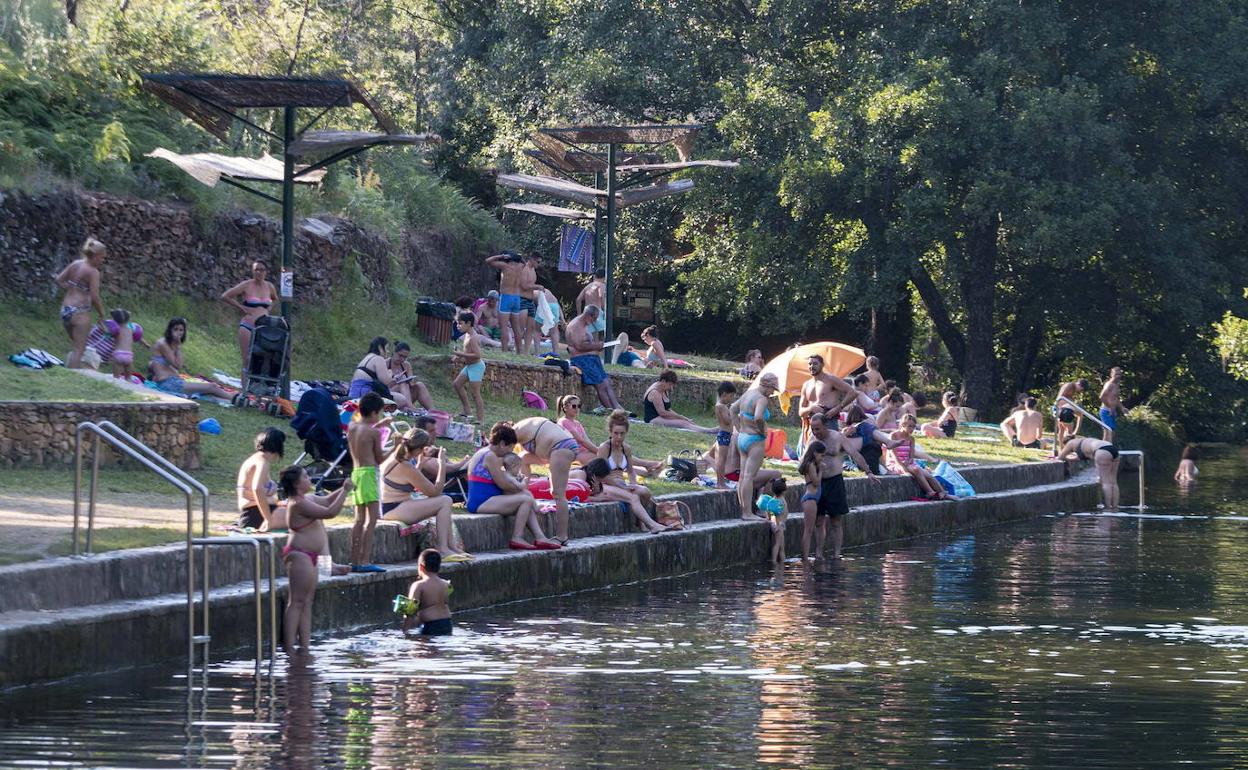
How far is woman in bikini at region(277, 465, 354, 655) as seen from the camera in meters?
12.3

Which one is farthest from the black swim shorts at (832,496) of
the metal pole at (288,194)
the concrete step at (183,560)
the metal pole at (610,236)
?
the metal pole at (610,236)

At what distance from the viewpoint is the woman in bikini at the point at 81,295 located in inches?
745

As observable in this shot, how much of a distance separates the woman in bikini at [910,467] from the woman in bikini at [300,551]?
1248 cm

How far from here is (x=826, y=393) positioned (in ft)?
71.8

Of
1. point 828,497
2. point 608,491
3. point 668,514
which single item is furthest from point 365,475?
point 828,497

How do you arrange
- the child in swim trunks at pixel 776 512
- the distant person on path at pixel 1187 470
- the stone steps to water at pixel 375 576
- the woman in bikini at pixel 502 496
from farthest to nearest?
the distant person on path at pixel 1187 470 < the child in swim trunks at pixel 776 512 < the woman in bikini at pixel 502 496 < the stone steps to water at pixel 375 576

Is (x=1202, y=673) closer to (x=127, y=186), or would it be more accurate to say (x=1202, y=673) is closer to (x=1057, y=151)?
(x=127, y=186)

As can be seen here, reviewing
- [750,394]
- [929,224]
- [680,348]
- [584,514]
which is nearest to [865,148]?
[929,224]

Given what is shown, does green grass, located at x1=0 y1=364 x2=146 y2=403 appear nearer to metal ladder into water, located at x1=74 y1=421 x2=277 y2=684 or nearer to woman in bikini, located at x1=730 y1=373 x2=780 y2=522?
metal ladder into water, located at x1=74 y1=421 x2=277 y2=684

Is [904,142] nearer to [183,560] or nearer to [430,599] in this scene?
[430,599]

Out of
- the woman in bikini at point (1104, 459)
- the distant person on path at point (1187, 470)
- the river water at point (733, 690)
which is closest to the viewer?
the river water at point (733, 690)

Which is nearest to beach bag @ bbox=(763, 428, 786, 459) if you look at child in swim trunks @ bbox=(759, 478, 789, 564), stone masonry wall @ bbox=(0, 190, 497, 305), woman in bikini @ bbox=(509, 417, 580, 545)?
child in swim trunks @ bbox=(759, 478, 789, 564)

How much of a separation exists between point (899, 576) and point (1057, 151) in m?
20.1

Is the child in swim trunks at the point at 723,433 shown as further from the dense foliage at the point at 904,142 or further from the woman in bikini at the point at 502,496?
the dense foliage at the point at 904,142
